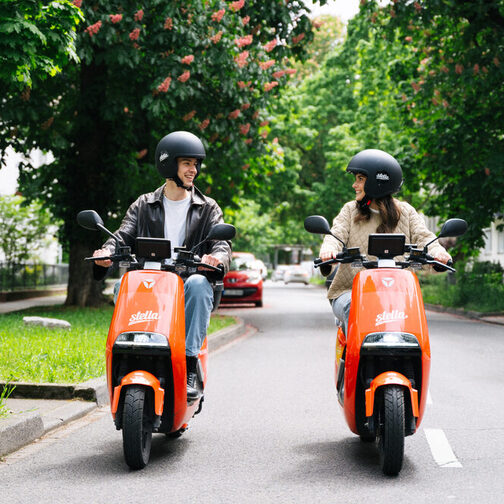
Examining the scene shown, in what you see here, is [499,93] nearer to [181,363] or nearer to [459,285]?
[459,285]

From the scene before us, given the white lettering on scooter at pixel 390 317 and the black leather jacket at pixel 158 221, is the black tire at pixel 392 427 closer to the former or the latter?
the white lettering on scooter at pixel 390 317

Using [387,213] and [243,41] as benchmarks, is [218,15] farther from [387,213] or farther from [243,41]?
[387,213]

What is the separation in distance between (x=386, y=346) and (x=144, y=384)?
51.5 inches

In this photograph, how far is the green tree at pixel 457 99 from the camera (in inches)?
673

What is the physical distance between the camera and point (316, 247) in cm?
6700

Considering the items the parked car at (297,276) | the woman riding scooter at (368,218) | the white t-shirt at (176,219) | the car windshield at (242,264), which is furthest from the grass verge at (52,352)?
the parked car at (297,276)

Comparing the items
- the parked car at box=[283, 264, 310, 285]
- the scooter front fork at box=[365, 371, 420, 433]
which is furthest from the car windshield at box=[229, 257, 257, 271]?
the parked car at box=[283, 264, 310, 285]

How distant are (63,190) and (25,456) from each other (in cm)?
1340

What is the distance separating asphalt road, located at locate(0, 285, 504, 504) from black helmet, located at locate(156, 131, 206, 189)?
1.75m

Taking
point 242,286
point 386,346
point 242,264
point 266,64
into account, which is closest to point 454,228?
point 386,346

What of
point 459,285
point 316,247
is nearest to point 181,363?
point 459,285

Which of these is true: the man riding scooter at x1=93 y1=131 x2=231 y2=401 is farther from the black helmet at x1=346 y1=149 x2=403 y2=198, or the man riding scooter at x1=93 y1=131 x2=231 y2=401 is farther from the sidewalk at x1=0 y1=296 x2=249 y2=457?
the sidewalk at x1=0 y1=296 x2=249 y2=457

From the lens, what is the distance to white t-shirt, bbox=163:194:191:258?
5.23 m

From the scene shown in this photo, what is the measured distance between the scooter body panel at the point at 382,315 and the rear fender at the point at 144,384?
3.40ft
